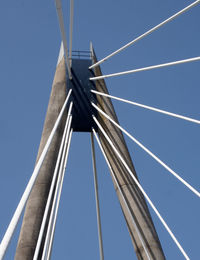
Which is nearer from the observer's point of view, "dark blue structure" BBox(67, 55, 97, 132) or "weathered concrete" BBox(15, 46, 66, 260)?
"weathered concrete" BBox(15, 46, 66, 260)

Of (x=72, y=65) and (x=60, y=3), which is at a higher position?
(x=60, y=3)

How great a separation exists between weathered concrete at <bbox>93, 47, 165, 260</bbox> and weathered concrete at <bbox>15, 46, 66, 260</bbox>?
57.6 inches

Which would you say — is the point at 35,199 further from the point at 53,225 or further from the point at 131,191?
the point at 131,191

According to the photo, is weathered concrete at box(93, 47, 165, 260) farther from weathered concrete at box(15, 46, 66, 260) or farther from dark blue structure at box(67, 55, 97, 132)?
weathered concrete at box(15, 46, 66, 260)

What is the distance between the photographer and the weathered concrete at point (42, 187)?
13.4 m

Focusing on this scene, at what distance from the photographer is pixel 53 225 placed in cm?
1289

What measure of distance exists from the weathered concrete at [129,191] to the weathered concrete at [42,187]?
1462 mm

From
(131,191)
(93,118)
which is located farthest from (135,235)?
(93,118)

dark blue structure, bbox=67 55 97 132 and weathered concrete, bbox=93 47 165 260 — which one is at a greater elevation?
dark blue structure, bbox=67 55 97 132

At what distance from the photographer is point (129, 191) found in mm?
15344

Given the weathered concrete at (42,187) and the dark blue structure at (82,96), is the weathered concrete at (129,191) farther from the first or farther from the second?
the weathered concrete at (42,187)

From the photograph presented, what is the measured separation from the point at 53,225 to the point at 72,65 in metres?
6.62

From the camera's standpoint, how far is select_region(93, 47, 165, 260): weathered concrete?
1432cm

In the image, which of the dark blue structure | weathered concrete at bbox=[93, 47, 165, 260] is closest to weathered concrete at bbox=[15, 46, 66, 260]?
the dark blue structure
